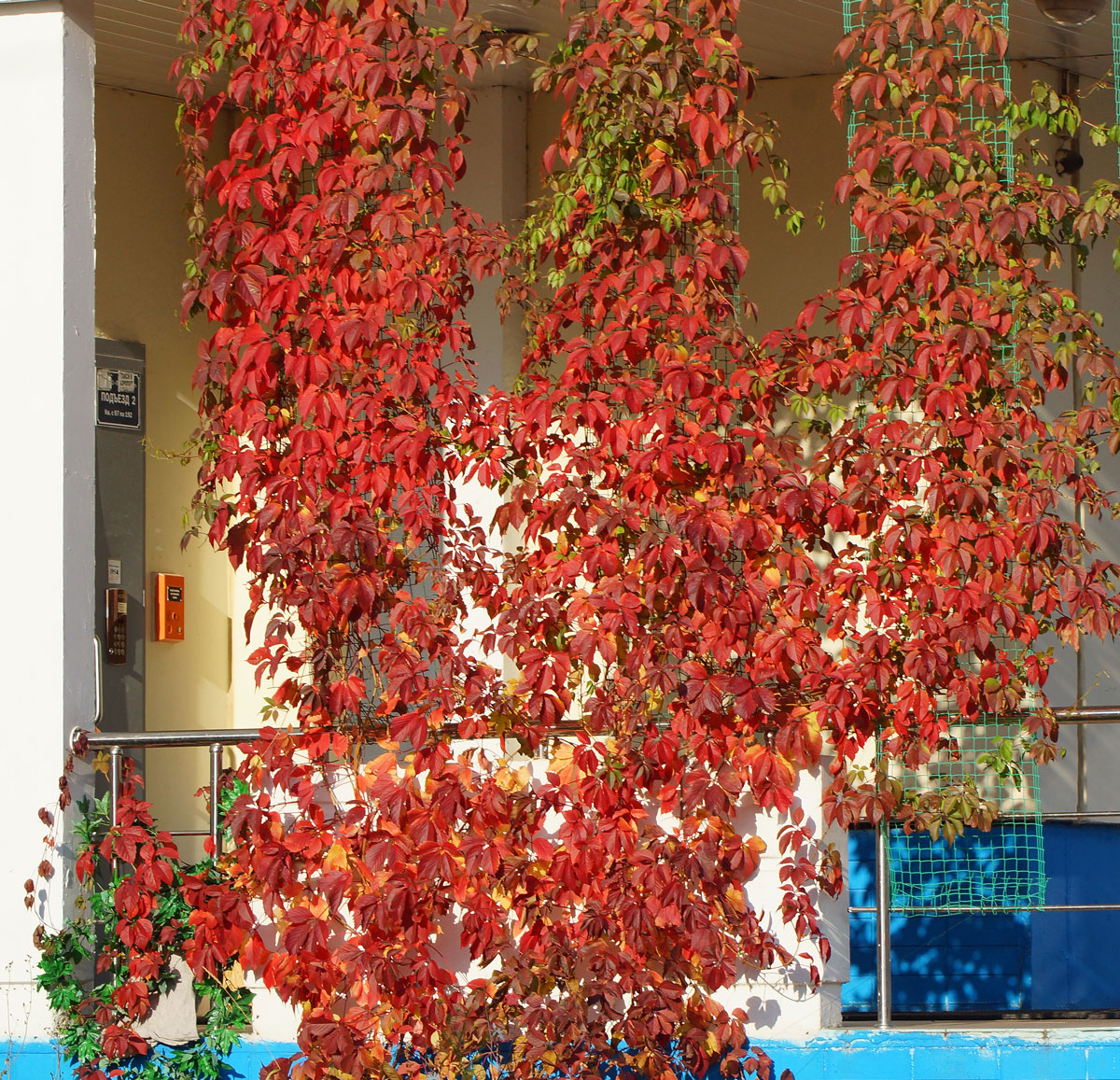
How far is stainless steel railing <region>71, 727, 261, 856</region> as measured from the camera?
4.37 m

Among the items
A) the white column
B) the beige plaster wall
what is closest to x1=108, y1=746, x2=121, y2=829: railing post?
the white column

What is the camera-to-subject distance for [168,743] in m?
4.43

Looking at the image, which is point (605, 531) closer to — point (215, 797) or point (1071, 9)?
point (215, 797)

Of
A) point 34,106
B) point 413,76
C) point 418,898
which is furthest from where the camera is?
point 34,106

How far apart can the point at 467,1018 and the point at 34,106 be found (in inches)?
123

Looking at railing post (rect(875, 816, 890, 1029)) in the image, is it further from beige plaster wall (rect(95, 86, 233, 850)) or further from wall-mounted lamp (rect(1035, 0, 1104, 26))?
beige plaster wall (rect(95, 86, 233, 850))

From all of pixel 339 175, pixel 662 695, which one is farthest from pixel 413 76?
pixel 662 695

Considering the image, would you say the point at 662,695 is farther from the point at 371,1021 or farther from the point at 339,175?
the point at 339,175

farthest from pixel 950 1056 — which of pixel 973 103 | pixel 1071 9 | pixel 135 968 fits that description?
pixel 1071 9

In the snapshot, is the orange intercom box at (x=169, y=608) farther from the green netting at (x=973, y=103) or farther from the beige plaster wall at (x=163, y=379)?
the green netting at (x=973, y=103)

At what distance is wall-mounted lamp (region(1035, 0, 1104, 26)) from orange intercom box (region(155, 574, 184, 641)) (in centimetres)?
435

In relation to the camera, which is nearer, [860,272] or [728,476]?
[728,476]

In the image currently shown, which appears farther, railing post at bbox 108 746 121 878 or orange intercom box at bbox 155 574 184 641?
orange intercom box at bbox 155 574 184 641

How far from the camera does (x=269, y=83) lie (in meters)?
4.43
